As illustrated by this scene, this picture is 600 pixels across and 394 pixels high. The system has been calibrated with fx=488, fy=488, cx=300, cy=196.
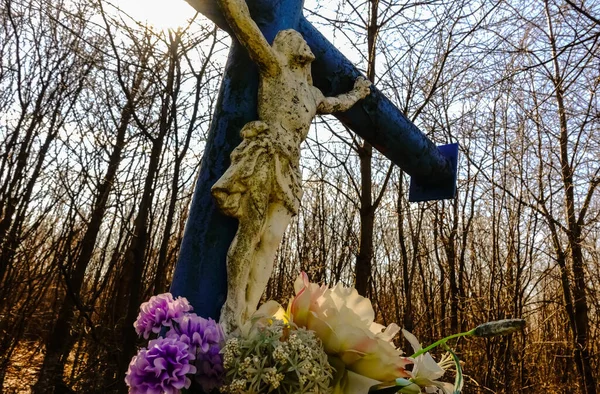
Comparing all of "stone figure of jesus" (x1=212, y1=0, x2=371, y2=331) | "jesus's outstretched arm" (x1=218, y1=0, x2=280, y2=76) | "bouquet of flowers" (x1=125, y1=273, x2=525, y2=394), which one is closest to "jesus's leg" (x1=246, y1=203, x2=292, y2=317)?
"stone figure of jesus" (x1=212, y1=0, x2=371, y2=331)

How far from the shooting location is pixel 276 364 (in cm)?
65

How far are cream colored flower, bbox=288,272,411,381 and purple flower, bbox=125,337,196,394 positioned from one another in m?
0.18

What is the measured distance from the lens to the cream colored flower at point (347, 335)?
0.73 meters

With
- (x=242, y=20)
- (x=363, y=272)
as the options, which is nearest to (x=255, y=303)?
(x=242, y=20)

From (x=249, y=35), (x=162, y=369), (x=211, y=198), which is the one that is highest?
(x=249, y=35)

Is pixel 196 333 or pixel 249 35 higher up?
pixel 249 35

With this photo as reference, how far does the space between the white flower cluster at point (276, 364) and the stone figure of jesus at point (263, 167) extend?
0.90 feet

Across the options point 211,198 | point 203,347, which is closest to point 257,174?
point 211,198

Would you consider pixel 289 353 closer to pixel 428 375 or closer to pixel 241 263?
pixel 428 375

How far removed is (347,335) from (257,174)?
0.47 m

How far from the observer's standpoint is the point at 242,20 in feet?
3.73

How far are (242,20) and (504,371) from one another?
4.24 metres

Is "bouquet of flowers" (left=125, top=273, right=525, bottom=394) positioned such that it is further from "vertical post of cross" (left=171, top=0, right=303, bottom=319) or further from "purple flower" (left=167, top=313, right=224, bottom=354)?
"vertical post of cross" (left=171, top=0, right=303, bottom=319)

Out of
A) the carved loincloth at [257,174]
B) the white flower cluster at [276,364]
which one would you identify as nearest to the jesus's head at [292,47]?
the carved loincloth at [257,174]
